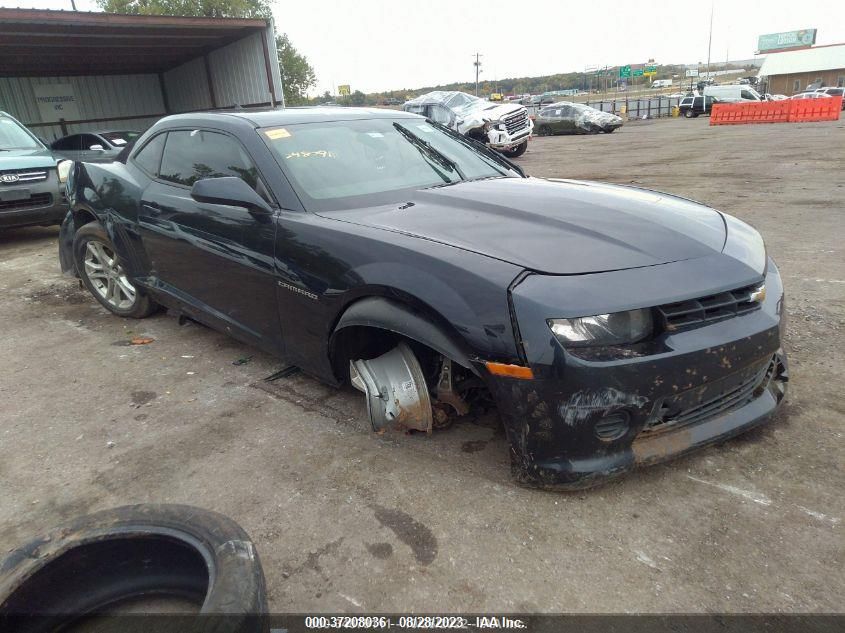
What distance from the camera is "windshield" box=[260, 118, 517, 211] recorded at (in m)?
2.93

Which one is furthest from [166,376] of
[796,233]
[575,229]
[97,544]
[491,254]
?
[796,233]

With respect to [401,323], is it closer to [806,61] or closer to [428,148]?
[428,148]

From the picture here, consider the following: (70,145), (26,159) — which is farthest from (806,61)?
(26,159)

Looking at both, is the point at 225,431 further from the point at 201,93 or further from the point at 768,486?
the point at 201,93

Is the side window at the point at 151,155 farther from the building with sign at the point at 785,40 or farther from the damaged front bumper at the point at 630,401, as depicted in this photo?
the building with sign at the point at 785,40

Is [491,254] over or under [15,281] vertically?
over

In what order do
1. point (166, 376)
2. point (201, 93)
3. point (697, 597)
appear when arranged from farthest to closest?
point (201, 93), point (166, 376), point (697, 597)

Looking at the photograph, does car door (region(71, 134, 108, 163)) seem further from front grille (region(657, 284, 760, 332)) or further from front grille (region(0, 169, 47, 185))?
front grille (region(657, 284, 760, 332))

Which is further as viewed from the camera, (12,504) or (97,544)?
(12,504)

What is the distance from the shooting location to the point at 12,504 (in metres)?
2.42

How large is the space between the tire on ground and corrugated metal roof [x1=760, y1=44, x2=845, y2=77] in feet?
228

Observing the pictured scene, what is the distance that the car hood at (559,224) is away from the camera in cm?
220

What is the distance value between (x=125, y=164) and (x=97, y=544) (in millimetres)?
3183

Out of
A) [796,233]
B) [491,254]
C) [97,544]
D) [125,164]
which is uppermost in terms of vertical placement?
[125,164]
